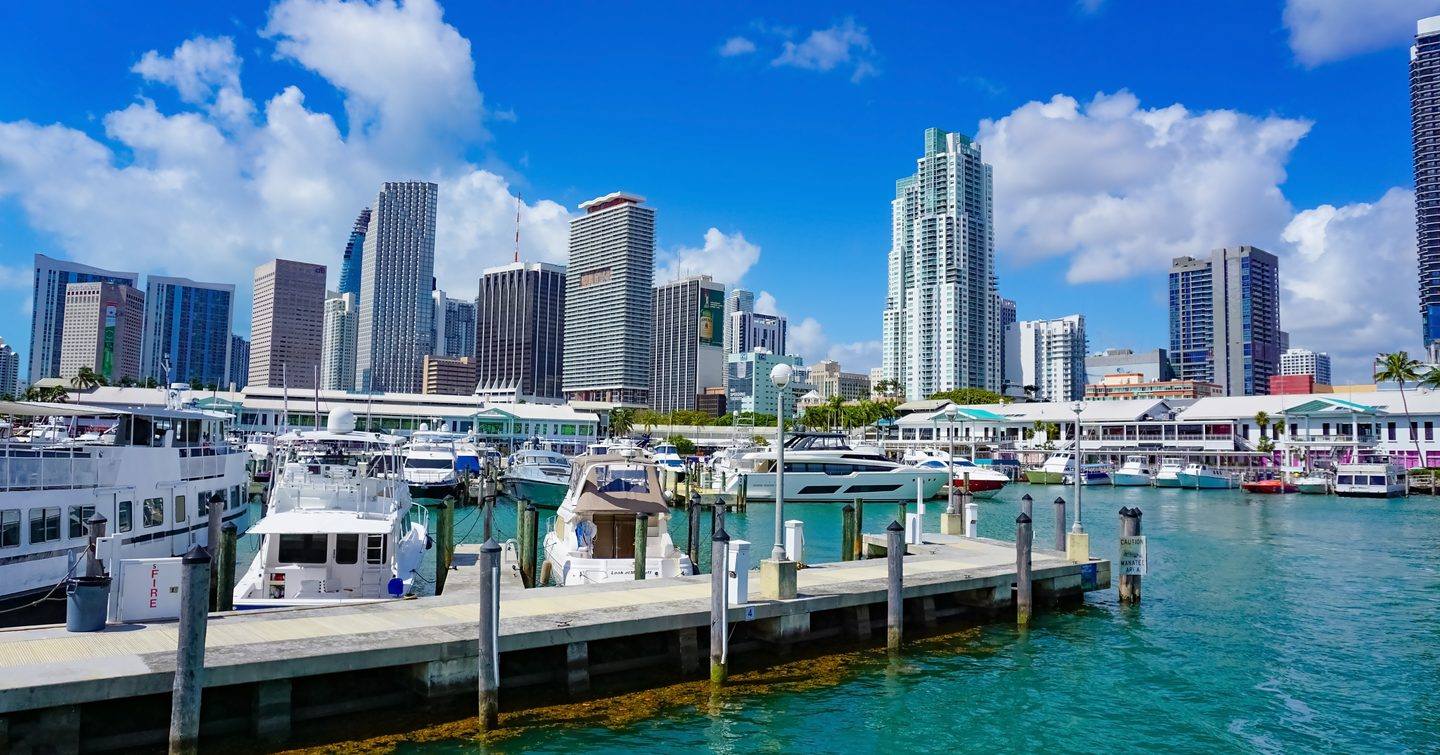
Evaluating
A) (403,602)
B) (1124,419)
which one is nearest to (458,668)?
(403,602)

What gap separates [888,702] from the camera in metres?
17.5

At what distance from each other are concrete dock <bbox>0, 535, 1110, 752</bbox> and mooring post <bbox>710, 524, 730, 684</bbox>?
1.88 feet

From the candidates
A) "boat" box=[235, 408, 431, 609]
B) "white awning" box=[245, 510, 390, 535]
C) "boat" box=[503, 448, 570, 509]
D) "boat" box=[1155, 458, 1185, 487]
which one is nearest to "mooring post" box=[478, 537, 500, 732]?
"boat" box=[235, 408, 431, 609]

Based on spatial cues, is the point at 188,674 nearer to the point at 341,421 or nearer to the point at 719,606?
the point at 719,606

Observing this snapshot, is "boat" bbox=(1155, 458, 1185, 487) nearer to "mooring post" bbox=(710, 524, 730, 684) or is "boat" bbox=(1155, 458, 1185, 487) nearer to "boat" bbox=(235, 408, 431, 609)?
"boat" bbox=(235, 408, 431, 609)

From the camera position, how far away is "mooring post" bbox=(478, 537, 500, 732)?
47.1ft

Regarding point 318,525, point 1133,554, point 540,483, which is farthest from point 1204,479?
point 318,525

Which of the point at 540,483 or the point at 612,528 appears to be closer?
A: the point at 612,528

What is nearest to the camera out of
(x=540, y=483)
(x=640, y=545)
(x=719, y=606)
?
(x=719, y=606)

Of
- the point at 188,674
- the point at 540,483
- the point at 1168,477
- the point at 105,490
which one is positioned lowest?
the point at 188,674

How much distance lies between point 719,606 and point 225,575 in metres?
11.3

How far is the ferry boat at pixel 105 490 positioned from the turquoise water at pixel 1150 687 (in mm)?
12332

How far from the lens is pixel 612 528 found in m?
26.9

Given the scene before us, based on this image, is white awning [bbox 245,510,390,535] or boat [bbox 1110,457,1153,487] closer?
white awning [bbox 245,510,390,535]
